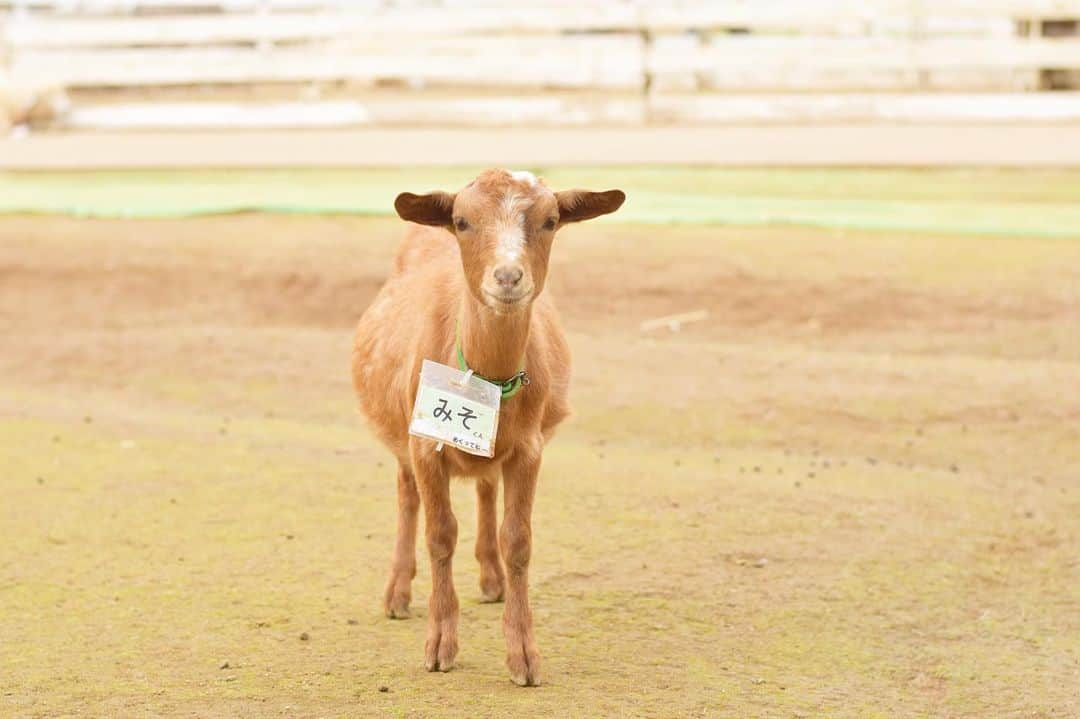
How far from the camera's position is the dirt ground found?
213 inches

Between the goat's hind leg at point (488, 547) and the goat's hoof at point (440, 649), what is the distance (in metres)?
0.92

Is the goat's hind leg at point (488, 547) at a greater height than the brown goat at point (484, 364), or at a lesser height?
lesser

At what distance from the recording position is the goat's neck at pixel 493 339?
16.8ft

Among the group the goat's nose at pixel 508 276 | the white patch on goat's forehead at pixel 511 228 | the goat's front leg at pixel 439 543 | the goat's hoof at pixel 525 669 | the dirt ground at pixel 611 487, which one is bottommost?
the dirt ground at pixel 611 487

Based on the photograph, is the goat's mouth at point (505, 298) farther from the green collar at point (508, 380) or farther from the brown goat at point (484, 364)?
the green collar at point (508, 380)

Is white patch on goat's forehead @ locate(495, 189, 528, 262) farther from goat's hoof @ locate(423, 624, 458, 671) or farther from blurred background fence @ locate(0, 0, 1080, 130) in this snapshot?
blurred background fence @ locate(0, 0, 1080, 130)

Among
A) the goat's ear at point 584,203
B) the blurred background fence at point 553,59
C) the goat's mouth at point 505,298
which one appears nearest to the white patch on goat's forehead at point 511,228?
the goat's mouth at point 505,298

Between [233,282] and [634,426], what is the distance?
4.82 metres

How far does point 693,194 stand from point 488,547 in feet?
31.9

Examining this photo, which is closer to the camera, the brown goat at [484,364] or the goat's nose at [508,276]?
the goat's nose at [508,276]

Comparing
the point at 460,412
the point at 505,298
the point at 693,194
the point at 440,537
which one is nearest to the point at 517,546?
the point at 440,537

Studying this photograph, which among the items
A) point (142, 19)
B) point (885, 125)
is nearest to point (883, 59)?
point (885, 125)

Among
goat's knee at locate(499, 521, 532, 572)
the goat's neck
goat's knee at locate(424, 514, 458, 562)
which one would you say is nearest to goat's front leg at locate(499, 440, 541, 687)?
goat's knee at locate(499, 521, 532, 572)

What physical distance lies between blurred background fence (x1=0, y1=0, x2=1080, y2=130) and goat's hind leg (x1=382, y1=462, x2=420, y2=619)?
11741 mm
